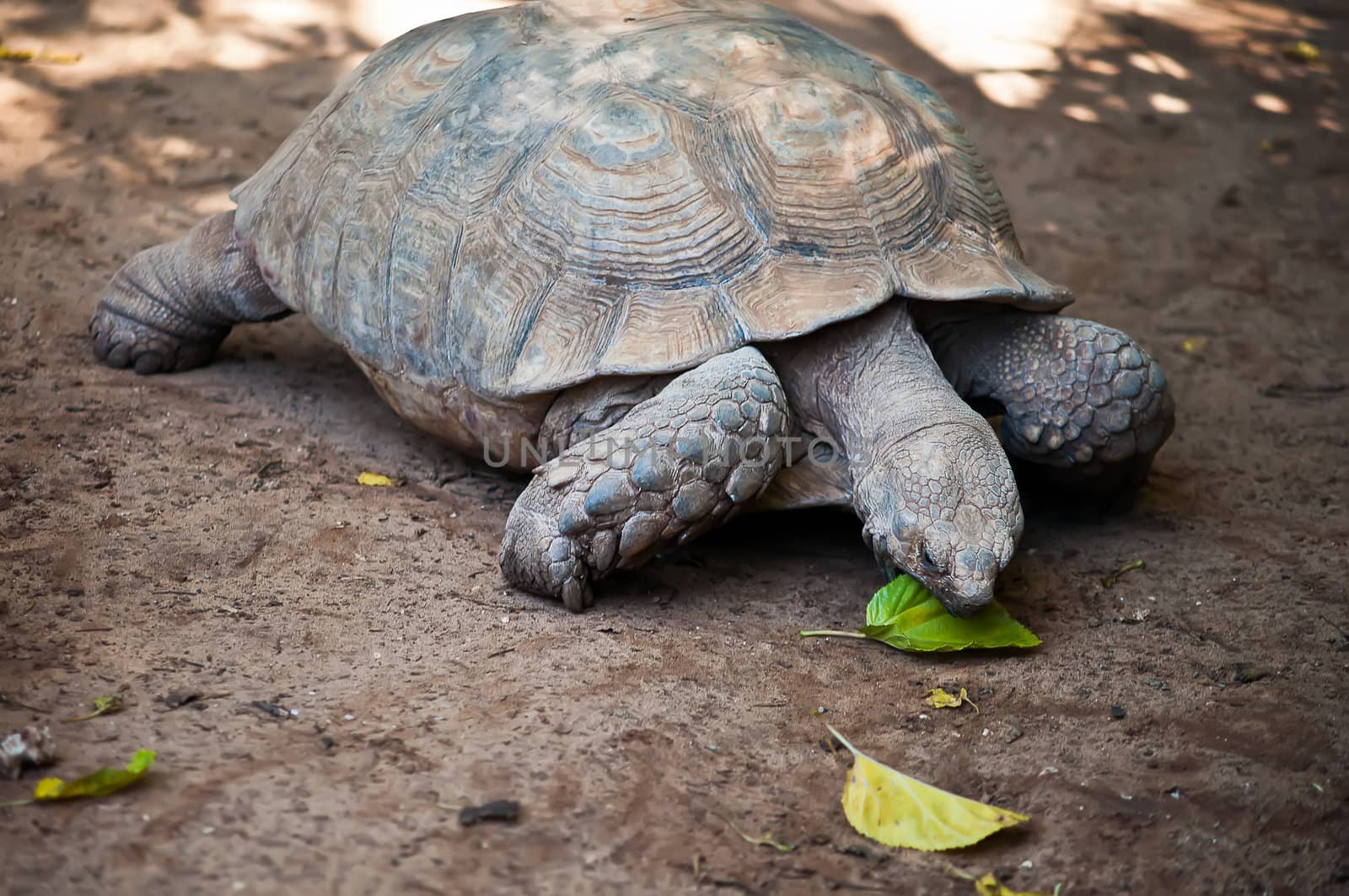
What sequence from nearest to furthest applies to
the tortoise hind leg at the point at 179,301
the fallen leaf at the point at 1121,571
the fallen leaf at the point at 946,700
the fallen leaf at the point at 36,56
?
the fallen leaf at the point at 946,700 → the fallen leaf at the point at 1121,571 → the tortoise hind leg at the point at 179,301 → the fallen leaf at the point at 36,56

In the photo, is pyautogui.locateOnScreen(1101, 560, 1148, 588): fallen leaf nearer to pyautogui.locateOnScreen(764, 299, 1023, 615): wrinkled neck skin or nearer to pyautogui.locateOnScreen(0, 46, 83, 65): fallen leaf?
pyautogui.locateOnScreen(764, 299, 1023, 615): wrinkled neck skin

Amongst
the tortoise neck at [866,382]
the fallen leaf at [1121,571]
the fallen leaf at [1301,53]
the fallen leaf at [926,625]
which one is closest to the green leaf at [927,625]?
the fallen leaf at [926,625]

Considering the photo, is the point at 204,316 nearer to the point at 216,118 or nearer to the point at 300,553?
the point at 300,553

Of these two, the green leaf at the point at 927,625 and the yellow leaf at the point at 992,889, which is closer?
the yellow leaf at the point at 992,889

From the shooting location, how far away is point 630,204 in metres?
3.30

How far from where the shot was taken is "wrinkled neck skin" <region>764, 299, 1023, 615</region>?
116 inches

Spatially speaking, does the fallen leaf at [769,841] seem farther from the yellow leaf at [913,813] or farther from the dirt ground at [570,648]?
the yellow leaf at [913,813]

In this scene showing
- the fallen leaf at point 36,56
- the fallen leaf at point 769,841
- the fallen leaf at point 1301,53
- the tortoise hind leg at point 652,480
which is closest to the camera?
the fallen leaf at point 769,841

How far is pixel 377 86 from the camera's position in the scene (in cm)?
394

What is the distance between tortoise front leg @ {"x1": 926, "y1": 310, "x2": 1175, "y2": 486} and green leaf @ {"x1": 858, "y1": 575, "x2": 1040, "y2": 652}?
0.73 meters

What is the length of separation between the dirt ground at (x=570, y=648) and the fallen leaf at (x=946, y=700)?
0.03 meters

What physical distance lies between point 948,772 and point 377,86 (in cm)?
274

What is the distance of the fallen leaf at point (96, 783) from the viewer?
7.08 ft

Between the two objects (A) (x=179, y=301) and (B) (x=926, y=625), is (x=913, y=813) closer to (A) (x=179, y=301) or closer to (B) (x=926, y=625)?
(B) (x=926, y=625)
